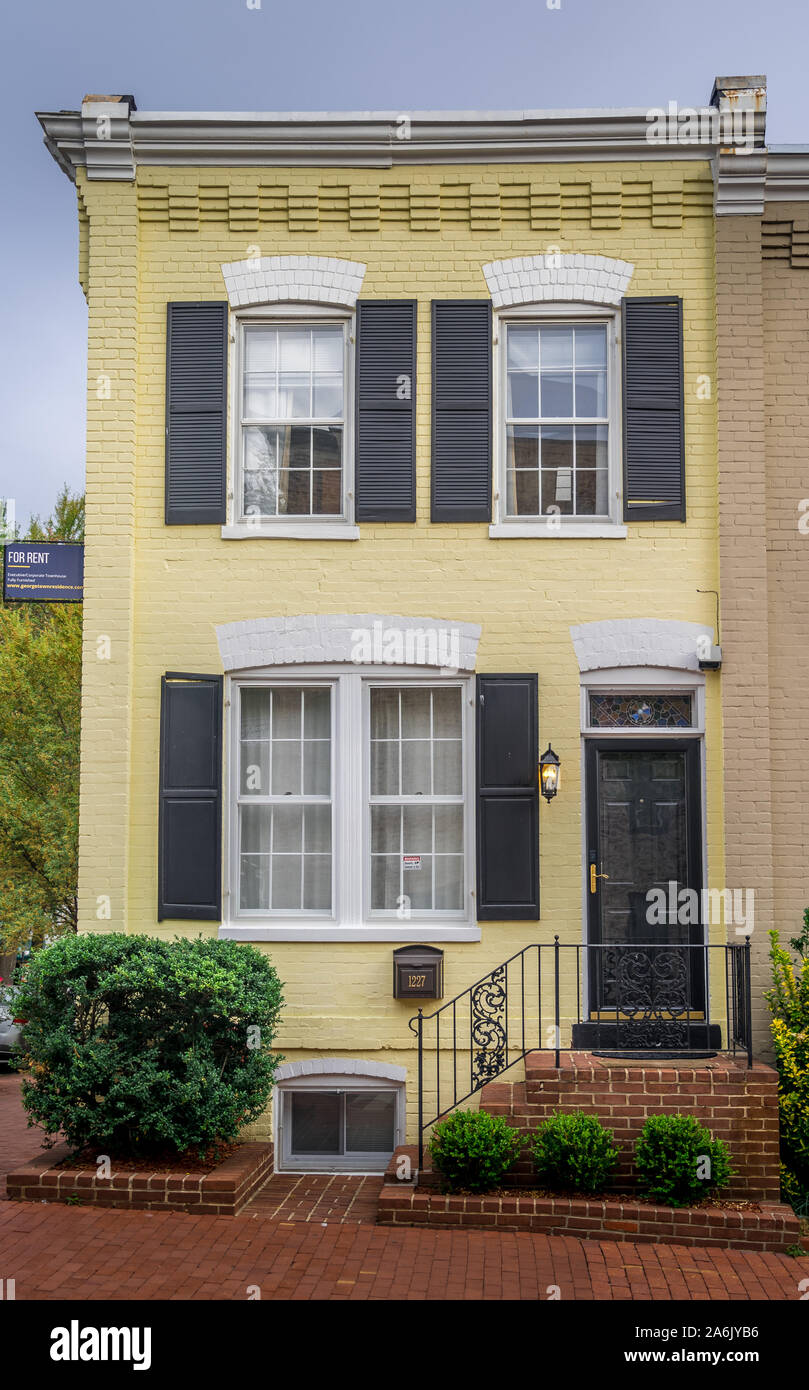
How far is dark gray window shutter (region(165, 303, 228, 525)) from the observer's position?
9359mm

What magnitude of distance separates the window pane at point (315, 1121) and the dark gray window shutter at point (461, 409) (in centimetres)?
456

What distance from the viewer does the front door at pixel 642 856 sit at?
8.99 m

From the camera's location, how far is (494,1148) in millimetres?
7477

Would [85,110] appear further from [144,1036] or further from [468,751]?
[144,1036]

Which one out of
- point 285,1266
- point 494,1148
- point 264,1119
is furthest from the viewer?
point 264,1119

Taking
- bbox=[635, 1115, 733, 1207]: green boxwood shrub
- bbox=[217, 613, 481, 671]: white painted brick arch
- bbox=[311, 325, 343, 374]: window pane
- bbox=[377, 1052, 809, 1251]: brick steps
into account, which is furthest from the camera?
bbox=[311, 325, 343, 374]: window pane

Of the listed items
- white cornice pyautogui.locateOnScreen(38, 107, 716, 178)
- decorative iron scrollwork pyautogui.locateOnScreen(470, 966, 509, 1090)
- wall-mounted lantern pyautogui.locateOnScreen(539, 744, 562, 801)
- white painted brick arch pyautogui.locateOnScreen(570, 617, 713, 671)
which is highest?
white cornice pyautogui.locateOnScreen(38, 107, 716, 178)

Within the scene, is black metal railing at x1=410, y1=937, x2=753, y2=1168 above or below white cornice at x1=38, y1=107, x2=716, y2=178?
below

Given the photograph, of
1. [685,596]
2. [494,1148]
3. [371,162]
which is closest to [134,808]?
[494,1148]

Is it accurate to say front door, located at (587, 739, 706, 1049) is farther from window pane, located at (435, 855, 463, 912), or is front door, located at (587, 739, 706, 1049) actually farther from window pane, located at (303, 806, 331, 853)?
window pane, located at (303, 806, 331, 853)

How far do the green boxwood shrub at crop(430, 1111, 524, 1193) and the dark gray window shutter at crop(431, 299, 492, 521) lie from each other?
446 cm

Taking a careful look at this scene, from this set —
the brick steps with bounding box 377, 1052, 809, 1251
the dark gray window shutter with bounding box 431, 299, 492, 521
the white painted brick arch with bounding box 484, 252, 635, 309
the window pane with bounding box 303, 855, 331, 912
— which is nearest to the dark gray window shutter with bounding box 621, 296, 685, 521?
the white painted brick arch with bounding box 484, 252, 635, 309

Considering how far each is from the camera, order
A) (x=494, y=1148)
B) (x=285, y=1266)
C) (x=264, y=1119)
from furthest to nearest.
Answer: (x=264, y=1119) < (x=494, y=1148) < (x=285, y=1266)

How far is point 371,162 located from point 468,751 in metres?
4.74
